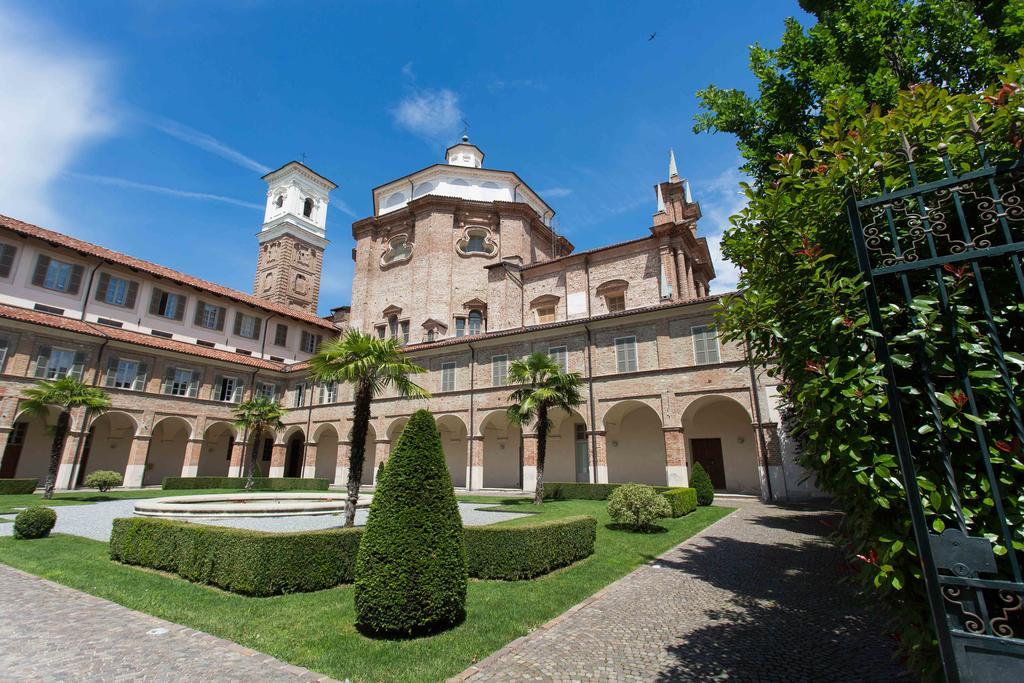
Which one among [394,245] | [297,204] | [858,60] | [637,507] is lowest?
[637,507]

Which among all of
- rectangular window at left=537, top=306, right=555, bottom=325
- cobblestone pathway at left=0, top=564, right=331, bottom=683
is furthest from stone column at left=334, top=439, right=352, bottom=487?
cobblestone pathway at left=0, top=564, right=331, bottom=683

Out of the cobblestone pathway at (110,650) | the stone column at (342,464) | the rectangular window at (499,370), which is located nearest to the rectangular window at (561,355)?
the rectangular window at (499,370)

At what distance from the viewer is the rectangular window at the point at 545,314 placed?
31172 millimetres

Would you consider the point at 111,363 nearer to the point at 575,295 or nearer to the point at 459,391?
the point at 459,391

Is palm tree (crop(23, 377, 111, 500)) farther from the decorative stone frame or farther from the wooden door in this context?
the wooden door

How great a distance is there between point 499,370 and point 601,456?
774cm

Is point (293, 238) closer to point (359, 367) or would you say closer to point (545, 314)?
point (545, 314)

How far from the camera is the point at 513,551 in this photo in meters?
8.03

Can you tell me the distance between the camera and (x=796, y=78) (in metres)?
Result: 8.56

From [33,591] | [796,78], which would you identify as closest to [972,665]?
[796,78]

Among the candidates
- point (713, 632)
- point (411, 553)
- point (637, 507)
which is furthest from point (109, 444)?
point (713, 632)

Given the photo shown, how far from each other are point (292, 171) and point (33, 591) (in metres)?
55.8

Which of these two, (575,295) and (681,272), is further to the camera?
(575,295)

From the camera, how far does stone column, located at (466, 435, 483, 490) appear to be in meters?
26.5
